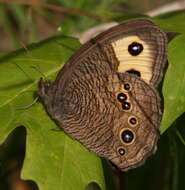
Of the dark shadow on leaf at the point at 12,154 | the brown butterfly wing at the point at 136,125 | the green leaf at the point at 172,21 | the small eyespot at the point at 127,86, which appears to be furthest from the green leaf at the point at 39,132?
the dark shadow on leaf at the point at 12,154

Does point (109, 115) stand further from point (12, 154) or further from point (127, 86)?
point (12, 154)

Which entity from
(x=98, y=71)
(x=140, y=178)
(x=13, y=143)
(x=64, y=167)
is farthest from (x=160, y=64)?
(x=13, y=143)

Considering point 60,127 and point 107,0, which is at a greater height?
point 107,0

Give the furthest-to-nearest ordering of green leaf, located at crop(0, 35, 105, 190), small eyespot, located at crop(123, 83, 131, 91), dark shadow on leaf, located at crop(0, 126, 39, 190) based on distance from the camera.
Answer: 1. dark shadow on leaf, located at crop(0, 126, 39, 190)
2. small eyespot, located at crop(123, 83, 131, 91)
3. green leaf, located at crop(0, 35, 105, 190)

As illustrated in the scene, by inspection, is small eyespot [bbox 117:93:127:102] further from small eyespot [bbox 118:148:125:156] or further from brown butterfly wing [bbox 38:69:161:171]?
small eyespot [bbox 118:148:125:156]

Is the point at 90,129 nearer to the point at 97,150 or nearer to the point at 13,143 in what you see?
the point at 97,150

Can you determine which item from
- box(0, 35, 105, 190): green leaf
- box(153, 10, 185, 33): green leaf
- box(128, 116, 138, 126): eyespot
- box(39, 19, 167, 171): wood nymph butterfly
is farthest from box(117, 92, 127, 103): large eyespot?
box(153, 10, 185, 33): green leaf

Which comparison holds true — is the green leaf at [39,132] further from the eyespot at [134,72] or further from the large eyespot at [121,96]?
the eyespot at [134,72]
